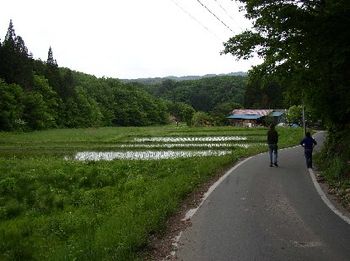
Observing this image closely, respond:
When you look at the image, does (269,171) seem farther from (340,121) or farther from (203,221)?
(203,221)

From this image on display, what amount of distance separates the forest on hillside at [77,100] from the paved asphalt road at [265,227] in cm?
5507

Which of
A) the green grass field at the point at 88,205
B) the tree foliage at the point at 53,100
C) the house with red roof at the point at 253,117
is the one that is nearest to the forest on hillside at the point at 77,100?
the tree foliage at the point at 53,100

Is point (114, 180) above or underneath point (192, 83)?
underneath

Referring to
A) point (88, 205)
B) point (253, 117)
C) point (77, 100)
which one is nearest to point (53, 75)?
point (77, 100)

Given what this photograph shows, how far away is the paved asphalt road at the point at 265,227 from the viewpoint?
23.0ft

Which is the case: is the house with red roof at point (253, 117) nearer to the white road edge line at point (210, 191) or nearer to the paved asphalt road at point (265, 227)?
the white road edge line at point (210, 191)

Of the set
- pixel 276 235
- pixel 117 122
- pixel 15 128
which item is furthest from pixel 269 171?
pixel 117 122

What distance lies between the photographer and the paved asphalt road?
7.00 metres

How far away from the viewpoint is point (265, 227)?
858 centimetres

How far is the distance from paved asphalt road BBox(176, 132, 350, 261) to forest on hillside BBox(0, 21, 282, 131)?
2168 inches

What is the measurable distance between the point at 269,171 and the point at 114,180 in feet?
20.9

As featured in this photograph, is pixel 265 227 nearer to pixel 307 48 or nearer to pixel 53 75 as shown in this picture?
pixel 307 48

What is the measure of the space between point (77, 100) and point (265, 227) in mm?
84537

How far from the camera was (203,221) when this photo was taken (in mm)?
9203
